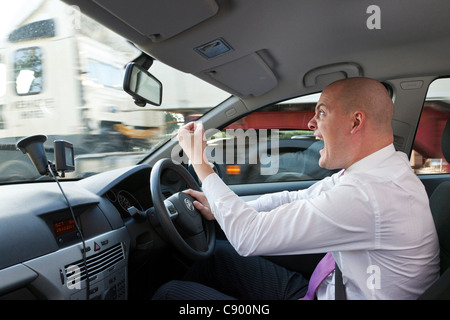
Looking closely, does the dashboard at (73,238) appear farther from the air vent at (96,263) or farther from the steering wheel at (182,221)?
the steering wheel at (182,221)

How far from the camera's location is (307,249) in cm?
108

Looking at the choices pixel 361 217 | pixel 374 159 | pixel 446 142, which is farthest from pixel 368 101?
pixel 446 142

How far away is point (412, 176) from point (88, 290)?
1.22 meters

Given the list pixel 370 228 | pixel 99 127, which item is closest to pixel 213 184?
pixel 370 228

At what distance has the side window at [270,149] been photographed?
260 centimetres

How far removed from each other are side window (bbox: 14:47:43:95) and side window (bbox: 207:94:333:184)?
1712mm

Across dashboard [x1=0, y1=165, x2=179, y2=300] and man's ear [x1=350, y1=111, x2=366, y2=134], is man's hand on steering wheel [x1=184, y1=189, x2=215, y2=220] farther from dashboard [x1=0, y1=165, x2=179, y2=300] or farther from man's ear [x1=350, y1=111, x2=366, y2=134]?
man's ear [x1=350, y1=111, x2=366, y2=134]

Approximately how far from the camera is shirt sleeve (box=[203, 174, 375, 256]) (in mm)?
1045

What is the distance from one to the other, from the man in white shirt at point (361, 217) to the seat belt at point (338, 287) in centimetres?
2

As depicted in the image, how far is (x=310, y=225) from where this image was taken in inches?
41.6

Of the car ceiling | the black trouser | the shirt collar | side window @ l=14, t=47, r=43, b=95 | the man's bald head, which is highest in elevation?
side window @ l=14, t=47, r=43, b=95

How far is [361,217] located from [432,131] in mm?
1926

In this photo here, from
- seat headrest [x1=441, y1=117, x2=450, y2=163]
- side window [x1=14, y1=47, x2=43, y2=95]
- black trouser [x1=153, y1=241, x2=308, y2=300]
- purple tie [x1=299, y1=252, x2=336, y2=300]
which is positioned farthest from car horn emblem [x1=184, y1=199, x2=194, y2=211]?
side window [x1=14, y1=47, x2=43, y2=95]
